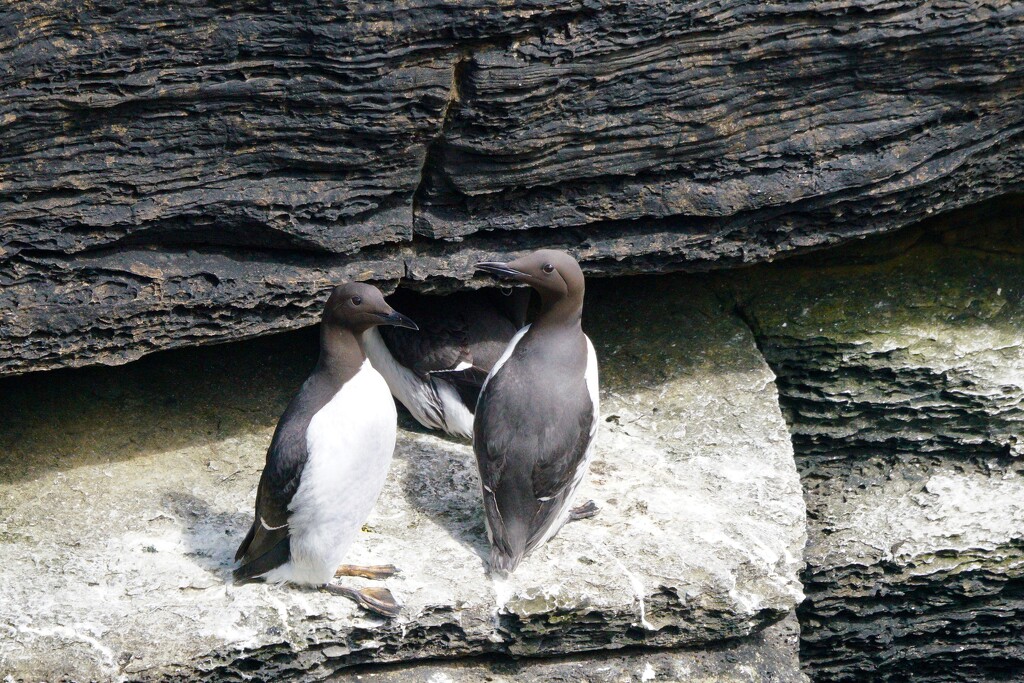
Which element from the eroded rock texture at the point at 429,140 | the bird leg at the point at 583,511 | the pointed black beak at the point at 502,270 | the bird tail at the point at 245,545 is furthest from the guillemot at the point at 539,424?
the bird tail at the point at 245,545

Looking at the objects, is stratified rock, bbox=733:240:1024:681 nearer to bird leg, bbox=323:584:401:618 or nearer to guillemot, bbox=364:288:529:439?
guillemot, bbox=364:288:529:439

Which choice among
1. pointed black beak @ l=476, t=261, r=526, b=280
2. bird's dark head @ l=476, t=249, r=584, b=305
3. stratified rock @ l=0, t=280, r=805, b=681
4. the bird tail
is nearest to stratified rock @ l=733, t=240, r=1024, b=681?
stratified rock @ l=0, t=280, r=805, b=681

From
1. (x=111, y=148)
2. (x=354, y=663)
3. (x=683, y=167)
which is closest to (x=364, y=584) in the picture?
(x=354, y=663)

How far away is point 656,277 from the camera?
6402 mm

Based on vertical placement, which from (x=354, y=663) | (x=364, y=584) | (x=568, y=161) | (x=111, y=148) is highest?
(x=568, y=161)

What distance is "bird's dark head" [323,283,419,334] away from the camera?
432cm

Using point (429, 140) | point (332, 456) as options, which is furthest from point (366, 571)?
point (429, 140)

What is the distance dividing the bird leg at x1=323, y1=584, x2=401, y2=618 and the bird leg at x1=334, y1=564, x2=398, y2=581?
8cm

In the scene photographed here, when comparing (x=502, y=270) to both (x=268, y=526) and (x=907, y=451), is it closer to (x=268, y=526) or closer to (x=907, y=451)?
(x=268, y=526)

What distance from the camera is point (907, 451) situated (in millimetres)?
6043

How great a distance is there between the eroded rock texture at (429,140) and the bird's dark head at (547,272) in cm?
56

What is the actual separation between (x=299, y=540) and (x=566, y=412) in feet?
3.63

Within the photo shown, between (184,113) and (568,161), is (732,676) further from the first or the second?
(184,113)

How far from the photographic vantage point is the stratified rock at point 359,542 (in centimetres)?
437
